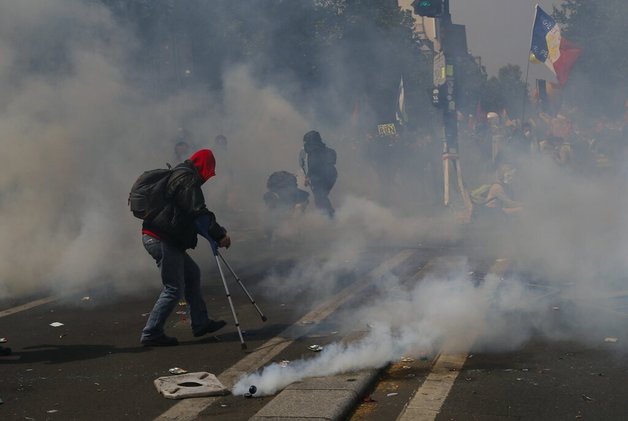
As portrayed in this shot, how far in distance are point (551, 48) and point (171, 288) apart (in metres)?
14.2

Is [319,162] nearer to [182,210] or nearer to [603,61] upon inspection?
[182,210]

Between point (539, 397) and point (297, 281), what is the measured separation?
489cm

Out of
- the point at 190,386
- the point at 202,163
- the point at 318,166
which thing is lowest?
the point at 190,386

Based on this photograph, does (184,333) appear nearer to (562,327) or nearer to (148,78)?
(562,327)

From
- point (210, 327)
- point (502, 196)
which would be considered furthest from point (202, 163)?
point (502, 196)

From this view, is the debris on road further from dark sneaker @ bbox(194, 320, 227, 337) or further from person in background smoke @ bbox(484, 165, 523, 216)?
person in background smoke @ bbox(484, 165, 523, 216)

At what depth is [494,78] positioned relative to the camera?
92.8 meters

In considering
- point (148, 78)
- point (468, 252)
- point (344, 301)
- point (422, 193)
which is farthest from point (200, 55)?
point (344, 301)

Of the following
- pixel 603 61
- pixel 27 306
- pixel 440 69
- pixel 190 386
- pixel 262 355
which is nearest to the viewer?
pixel 190 386

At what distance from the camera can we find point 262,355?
6.33 m

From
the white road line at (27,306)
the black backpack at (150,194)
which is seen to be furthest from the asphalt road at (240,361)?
the black backpack at (150,194)

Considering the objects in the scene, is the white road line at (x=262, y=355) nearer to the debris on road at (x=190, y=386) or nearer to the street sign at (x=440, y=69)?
the debris on road at (x=190, y=386)

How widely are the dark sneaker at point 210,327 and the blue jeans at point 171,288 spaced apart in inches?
1.0

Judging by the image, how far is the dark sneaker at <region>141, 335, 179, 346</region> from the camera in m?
6.74
